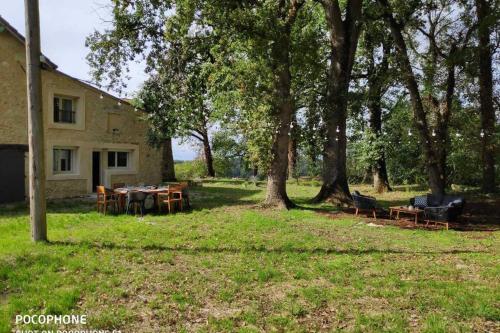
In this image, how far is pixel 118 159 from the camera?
21750mm

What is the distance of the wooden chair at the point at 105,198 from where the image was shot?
43.8 ft

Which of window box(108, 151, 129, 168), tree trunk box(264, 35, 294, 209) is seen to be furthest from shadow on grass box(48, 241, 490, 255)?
window box(108, 151, 129, 168)

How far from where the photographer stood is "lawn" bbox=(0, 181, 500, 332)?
487cm

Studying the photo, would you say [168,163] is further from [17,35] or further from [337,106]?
[337,106]

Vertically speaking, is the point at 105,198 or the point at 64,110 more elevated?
the point at 64,110

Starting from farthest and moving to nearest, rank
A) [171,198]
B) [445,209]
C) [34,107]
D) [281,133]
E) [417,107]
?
[417,107] → [281,133] → [171,198] → [445,209] → [34,107]

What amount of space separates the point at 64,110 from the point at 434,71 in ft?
54.7

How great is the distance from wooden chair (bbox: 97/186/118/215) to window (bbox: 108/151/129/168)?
7.28 meters

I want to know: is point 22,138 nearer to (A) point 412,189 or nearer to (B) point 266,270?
(B) point 266,270

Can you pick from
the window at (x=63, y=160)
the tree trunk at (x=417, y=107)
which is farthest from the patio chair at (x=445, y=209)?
the window at (x=63, y=160)

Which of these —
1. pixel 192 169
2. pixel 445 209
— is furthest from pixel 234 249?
pixel 192 169

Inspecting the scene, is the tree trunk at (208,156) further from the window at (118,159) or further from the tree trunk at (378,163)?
the tree trunk at (378,163)

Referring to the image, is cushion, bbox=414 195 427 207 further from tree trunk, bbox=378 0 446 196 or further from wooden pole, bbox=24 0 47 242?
wooden pole, bbox=24 0 47 242

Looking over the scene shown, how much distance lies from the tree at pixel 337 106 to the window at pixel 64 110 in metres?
11.5
